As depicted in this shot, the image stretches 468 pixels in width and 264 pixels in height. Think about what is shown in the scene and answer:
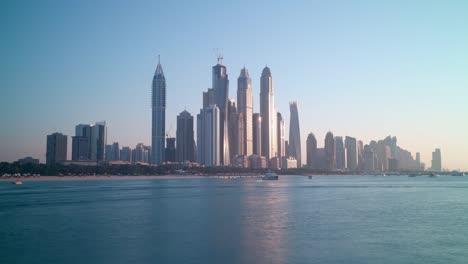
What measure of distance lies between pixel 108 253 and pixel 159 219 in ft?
71.2

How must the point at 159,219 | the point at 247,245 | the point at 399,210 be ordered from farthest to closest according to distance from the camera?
1. the point at 399,210
2. the point at 159,219
3. the point at 247,245

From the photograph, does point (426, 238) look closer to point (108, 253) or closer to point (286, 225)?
point (286, 225)

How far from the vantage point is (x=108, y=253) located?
3628 cm

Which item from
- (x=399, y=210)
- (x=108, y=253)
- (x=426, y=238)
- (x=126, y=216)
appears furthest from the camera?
(x=399, y=210)

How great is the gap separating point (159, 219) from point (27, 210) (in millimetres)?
27538

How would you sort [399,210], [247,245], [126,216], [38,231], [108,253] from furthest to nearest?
[399,210], [126,216], [38,231], [247,245], [108,253]

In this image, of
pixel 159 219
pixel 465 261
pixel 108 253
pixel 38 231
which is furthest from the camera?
pixel 159 219

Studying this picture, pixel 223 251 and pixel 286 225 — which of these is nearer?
pixel 223 251

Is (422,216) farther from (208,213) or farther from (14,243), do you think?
(14,243)

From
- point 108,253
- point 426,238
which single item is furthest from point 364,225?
point 108,253

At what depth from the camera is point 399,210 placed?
68312mm

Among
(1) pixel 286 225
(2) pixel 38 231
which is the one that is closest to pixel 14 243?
(2) pixel 38 231

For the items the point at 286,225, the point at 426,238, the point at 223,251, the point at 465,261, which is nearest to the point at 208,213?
the point at 286,225

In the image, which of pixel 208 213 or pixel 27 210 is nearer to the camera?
pixel 208 213
